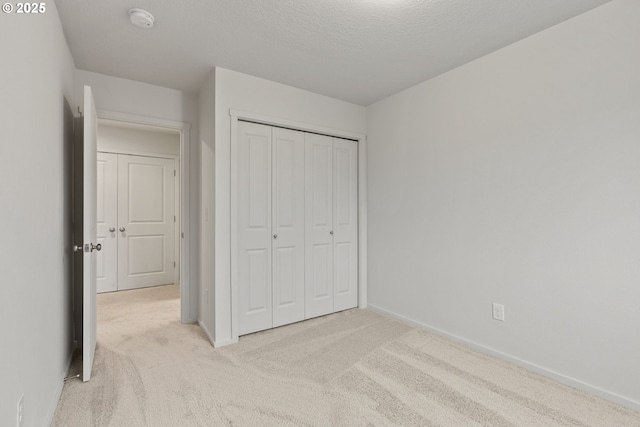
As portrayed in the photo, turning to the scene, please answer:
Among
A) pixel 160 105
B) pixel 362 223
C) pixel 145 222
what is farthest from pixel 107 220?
pixel 362 223

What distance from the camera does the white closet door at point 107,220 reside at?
14.4ft

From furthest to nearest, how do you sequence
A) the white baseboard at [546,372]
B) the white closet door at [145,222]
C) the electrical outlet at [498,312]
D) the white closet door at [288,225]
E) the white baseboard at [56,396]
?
the white closet door at [145,222] < the white closet door at [288,225] < the electrical outlet at [498,312] < the white baseboard at [546,372] < the white baseboard at [56,396]

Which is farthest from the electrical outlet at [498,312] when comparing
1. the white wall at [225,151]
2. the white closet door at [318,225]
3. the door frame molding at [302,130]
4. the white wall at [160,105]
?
the white wall at [160,105]

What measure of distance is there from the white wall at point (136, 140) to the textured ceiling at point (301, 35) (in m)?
1.96

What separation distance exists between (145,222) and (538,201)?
482cm

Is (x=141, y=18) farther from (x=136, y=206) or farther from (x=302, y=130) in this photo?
(x=136, y=206)

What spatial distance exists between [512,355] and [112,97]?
3912 mm

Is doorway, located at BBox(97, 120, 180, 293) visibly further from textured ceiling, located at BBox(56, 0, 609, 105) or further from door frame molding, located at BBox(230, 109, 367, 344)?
door frame molding, located at BBox(230, 109, 367, 344)

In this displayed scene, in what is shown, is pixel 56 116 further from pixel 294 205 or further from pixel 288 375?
pixel 288 375

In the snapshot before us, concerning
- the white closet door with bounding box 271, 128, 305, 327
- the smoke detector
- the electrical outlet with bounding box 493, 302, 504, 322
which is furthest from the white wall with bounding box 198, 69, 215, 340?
the electrical outlet with bounding box 493, 302, 504, 322

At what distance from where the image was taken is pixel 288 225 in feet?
10.3

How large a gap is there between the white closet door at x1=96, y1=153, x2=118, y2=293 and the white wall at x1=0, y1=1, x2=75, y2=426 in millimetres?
2514

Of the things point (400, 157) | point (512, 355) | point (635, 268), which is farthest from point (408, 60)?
point (512, 355)

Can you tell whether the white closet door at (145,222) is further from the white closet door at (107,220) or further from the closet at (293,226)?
the closet at (293,226)
